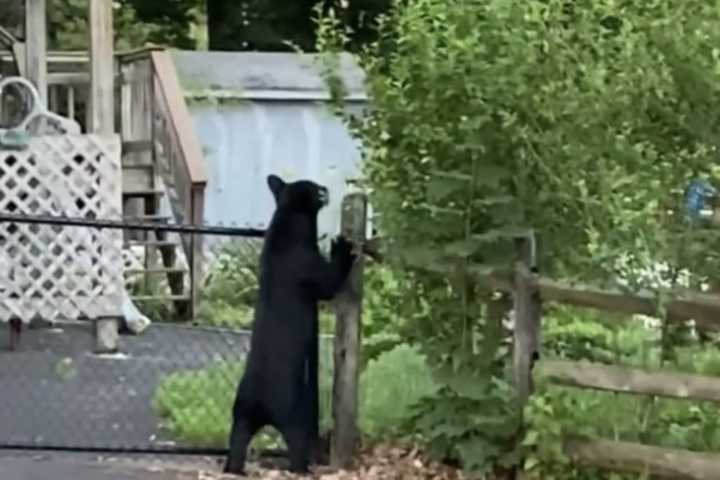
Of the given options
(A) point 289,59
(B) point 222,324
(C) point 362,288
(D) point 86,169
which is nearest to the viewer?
(C) point 362,288

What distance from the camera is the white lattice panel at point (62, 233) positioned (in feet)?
39.3

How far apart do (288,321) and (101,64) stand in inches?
240

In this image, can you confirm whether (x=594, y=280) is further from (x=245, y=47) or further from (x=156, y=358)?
(x=245, y=47)

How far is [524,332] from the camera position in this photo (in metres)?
6.47

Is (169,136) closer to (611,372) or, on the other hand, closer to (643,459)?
(611,372)

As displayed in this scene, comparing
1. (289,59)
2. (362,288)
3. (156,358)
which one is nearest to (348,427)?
(362,288)

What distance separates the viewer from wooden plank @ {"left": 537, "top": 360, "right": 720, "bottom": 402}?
19.7ft

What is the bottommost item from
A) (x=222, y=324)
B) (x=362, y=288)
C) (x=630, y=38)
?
(x=222, y=324)

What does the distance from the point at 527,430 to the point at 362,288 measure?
110cm

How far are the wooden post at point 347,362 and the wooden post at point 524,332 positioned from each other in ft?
2.85

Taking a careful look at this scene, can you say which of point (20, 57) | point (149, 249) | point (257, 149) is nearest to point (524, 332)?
point (149, 249)

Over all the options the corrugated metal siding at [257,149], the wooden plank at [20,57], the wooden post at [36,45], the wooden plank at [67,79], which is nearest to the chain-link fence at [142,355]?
the wooden plank at [67,79]

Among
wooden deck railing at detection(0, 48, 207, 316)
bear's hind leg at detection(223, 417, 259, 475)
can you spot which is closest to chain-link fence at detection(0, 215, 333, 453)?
wooden deck railing at detection(0, 48, 207, 316)

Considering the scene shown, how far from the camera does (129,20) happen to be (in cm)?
2603
